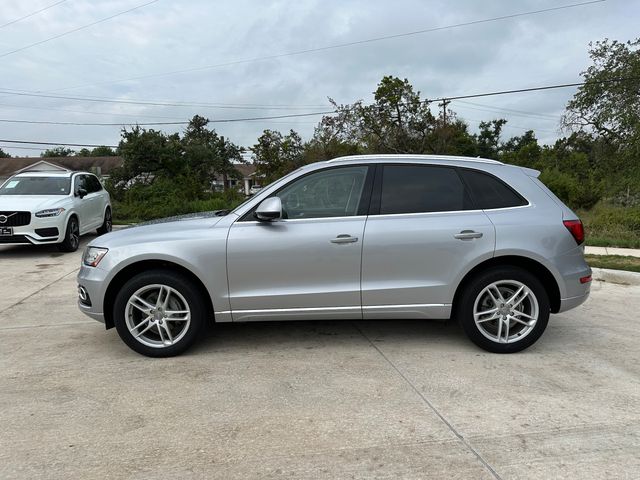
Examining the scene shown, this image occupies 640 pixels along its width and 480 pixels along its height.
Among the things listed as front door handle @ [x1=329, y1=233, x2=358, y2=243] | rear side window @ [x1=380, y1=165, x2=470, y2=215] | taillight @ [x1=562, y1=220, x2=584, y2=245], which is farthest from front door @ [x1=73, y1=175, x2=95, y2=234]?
taillight @ [x1=562, y1=220, x2=584, y2=245]

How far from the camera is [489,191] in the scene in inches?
170

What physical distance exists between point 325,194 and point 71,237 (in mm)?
7924

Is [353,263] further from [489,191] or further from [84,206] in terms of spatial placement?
[84,206]

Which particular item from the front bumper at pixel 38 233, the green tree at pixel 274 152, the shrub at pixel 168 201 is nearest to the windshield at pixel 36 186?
the front bumper at pixel 38 233

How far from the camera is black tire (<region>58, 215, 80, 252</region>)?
10.0m

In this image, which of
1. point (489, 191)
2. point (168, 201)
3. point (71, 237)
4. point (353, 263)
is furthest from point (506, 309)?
point (168, 201)

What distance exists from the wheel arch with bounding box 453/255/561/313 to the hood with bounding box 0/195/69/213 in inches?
339

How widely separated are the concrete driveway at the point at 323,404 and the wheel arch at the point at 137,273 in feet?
1.58

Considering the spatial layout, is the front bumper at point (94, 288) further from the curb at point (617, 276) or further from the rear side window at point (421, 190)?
the curb at point (617, 276)

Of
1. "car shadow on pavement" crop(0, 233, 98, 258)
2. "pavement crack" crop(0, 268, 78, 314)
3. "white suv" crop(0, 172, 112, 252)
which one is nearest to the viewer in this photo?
"pavement crack" crop(0, 268, 78, 314)

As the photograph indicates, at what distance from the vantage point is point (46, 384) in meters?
3.74

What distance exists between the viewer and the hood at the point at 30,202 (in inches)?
366

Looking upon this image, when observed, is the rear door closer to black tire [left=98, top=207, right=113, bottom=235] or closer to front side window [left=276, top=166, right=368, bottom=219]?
front side window [left=276, top=166, right=368, bottom=219]

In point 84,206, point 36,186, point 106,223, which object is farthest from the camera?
point 106,223
